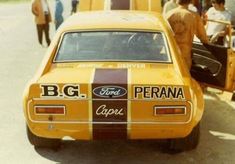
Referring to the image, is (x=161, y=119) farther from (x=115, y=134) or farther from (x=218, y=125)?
(x=218, y=125)

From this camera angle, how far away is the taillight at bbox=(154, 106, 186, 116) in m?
4.95

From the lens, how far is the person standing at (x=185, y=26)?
274 inches

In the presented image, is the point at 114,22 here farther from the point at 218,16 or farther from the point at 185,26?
the point at 218,16

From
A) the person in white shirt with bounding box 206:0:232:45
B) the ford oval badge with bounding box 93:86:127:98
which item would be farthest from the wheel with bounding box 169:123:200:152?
the person in white shirt with bounding box 206:0:232:45

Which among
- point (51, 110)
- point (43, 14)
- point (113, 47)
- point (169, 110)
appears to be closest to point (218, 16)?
point (113, 47)

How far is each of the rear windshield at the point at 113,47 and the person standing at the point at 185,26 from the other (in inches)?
47.2

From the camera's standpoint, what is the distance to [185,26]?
6969 mm

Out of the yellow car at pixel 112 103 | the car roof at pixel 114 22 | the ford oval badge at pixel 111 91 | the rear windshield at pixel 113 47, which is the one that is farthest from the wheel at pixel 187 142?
the car roof at pixel 114 22

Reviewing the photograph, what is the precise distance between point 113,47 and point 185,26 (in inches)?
62.8

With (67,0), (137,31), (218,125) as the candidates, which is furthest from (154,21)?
(67,0)

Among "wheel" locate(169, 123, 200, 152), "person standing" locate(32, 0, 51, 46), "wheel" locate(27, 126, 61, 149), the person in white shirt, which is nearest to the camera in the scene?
"wheel" locate(169, 123, 200, 152)

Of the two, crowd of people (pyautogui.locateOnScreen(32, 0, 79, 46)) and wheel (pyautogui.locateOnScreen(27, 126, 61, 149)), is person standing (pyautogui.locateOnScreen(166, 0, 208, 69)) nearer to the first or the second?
wheel (pyautogui.locateOnScreen(27, 126, 61, 149))

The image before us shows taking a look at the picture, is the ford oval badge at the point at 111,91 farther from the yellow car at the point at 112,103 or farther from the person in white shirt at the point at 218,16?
the person in white shirt at the point at 218,16

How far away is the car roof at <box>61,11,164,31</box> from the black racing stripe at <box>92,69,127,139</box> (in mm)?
1129
